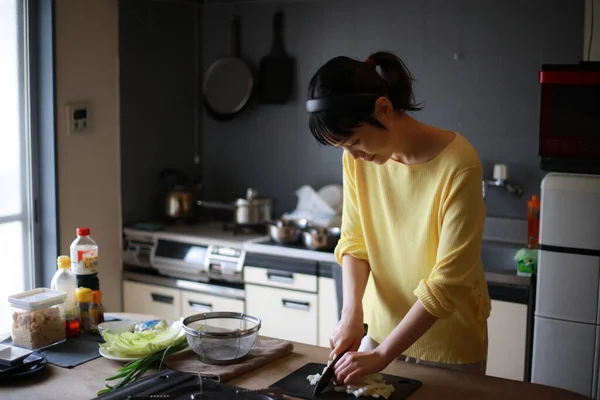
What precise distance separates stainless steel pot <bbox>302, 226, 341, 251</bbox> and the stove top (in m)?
1.81

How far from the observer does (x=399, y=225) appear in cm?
196

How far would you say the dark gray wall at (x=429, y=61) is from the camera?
3.46 m

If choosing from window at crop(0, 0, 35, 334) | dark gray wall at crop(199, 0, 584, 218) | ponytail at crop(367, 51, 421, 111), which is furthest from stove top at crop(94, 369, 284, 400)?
dark gray wall at crop(199, 0, 584, 218)

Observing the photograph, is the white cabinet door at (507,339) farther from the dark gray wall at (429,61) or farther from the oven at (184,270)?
the oven at (184,270)

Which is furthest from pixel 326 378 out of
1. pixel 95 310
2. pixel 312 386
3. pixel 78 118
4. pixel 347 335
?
pixel 78 118

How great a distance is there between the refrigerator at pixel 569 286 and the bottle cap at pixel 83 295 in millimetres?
1755

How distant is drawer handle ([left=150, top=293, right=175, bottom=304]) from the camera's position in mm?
3871

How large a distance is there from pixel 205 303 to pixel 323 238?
72 centimetres

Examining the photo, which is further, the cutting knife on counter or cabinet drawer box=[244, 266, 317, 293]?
cabinet drawer box=[244, 266, 317, 293]

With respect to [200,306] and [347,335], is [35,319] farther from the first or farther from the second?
[200,306]

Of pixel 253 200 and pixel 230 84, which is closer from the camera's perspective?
pixel 253 200

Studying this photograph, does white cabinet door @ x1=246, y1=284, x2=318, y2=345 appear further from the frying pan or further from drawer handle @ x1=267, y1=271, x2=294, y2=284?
the frying pan

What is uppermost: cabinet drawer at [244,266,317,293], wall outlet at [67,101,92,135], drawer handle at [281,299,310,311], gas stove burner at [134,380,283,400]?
wall outlet at [67,101,92,135]

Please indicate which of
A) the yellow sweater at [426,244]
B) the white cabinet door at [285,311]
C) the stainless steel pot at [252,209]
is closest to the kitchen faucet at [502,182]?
the white cabinet door at [285,311]
